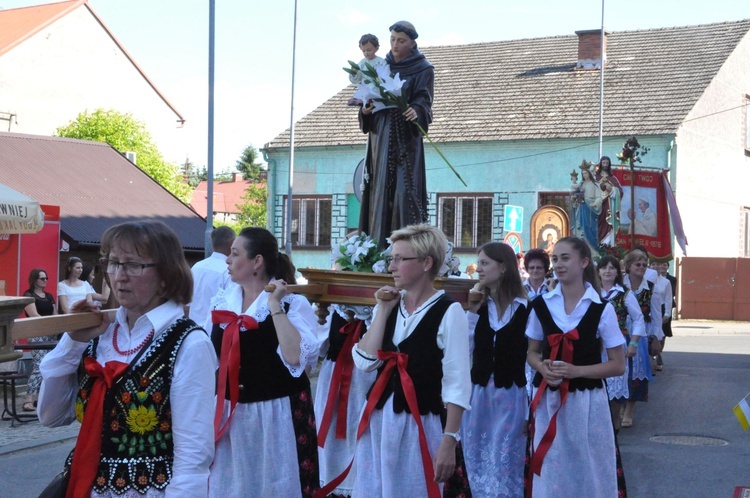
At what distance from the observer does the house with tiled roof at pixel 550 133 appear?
30.8 meters

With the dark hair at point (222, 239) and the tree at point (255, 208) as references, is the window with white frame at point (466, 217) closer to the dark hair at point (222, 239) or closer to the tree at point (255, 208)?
the dark hair at point (222, 239)

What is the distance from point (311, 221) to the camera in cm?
3484

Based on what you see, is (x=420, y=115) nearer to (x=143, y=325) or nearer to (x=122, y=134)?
(x=143, y=325)

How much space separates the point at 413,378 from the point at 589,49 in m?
30.4

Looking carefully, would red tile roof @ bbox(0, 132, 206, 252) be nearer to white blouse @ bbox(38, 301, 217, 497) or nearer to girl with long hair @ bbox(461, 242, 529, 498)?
girl with long hair @ bbox(461, 242, 529, 498)

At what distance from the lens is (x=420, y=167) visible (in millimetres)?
7020

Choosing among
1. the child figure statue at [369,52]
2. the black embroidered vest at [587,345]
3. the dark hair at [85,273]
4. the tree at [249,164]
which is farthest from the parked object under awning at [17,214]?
the tree at [249,164]

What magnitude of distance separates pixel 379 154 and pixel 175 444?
159 inches

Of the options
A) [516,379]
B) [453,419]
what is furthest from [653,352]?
[453,419]

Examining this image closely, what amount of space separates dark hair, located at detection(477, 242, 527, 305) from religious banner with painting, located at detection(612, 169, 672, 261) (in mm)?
10911

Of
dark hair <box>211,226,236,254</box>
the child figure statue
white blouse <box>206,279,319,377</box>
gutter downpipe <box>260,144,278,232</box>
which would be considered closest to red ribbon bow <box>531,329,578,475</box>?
white blouse <box>206,279,319,377</box>

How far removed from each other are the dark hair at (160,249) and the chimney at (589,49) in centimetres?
3148

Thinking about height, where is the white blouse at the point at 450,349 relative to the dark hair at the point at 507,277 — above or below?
below

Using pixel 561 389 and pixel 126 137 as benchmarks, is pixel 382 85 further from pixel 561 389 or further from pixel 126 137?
pixel 126 137
